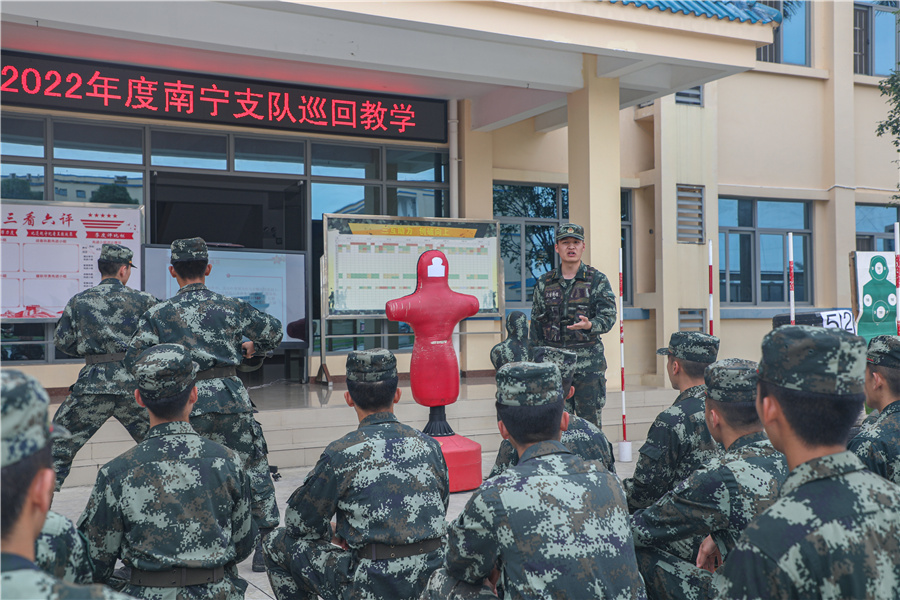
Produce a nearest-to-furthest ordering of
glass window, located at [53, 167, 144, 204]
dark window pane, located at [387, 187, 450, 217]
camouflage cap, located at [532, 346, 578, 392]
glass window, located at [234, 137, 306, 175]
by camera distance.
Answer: camouflage cap, located at [532, 346, 578, 392], glass window, located at [53, 167, 144, 204], glass window, located at [234, 137, 306, 175], dark window pane, located at [387, 187, 450, 217]

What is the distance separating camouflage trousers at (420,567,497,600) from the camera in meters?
2.06

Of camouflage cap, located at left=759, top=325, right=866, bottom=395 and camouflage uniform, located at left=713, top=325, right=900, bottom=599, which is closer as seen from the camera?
camouflage uniform, located at left=713, top=325, right=900, bottom=599

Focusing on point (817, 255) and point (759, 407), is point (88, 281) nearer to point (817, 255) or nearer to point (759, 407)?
point (759, 407)

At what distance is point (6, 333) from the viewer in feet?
24.6

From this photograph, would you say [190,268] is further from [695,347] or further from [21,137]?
[21,137]

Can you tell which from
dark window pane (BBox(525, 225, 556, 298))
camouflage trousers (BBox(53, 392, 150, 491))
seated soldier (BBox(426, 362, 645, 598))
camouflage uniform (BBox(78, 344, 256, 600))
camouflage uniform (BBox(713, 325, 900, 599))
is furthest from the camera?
dark window pane (BBox(525, 225, 556, 298))

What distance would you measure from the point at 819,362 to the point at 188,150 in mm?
7909

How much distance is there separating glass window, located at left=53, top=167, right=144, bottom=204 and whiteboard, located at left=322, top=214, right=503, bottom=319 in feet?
6.60

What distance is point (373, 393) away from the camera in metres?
2.83

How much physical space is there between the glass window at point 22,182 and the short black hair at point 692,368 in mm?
6821

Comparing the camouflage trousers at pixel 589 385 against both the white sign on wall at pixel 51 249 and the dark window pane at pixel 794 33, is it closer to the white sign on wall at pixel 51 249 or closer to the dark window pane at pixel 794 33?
the white sign on wall at pixel 51 249

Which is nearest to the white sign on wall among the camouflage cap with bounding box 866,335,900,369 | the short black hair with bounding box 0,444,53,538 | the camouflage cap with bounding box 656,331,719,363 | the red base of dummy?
the red base of dummy

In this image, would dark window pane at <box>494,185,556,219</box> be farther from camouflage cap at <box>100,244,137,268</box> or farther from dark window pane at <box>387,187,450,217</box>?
camouflage cap at <box>100,244,137,268</box>

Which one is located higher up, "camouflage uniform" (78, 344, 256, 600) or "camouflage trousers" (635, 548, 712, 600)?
"camouflage uniform" (78, 344, 256, 600)
